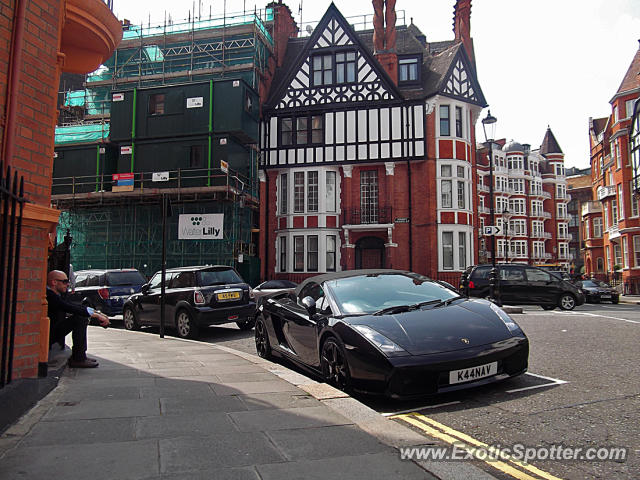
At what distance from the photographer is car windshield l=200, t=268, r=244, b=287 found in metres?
11.0

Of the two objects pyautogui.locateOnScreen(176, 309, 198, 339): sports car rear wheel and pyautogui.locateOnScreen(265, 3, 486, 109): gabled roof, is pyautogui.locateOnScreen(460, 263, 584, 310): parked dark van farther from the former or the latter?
pyautogui.locateOnScreen(265, 3, 486, 109): gabled roof

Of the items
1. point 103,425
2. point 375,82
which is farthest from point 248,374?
point 375,82

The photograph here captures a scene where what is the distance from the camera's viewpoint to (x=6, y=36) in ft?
14.0

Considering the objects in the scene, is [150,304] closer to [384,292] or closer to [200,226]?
[384,292]

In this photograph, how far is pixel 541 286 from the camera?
17641 millimetres

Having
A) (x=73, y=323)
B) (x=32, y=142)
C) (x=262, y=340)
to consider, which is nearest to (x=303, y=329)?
(x=262, y=340)

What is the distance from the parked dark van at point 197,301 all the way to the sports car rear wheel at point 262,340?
3.09 meters

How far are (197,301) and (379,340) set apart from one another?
675 cm

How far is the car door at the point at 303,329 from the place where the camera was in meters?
5.82

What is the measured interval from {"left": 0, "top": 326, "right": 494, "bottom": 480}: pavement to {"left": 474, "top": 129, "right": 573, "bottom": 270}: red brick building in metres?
58.6

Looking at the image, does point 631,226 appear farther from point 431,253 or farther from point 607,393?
point 607,393

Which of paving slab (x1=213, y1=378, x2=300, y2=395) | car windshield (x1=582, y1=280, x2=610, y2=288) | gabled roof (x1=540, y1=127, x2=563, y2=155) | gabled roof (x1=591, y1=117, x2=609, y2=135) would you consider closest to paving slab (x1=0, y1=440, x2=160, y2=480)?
paving slab (x1=213, y1=378, x2=300, y2=395)

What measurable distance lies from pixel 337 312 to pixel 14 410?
321 centimetres

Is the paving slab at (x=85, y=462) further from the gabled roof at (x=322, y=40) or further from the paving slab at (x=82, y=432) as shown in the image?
the gabled roof at (x=322, y=40)
